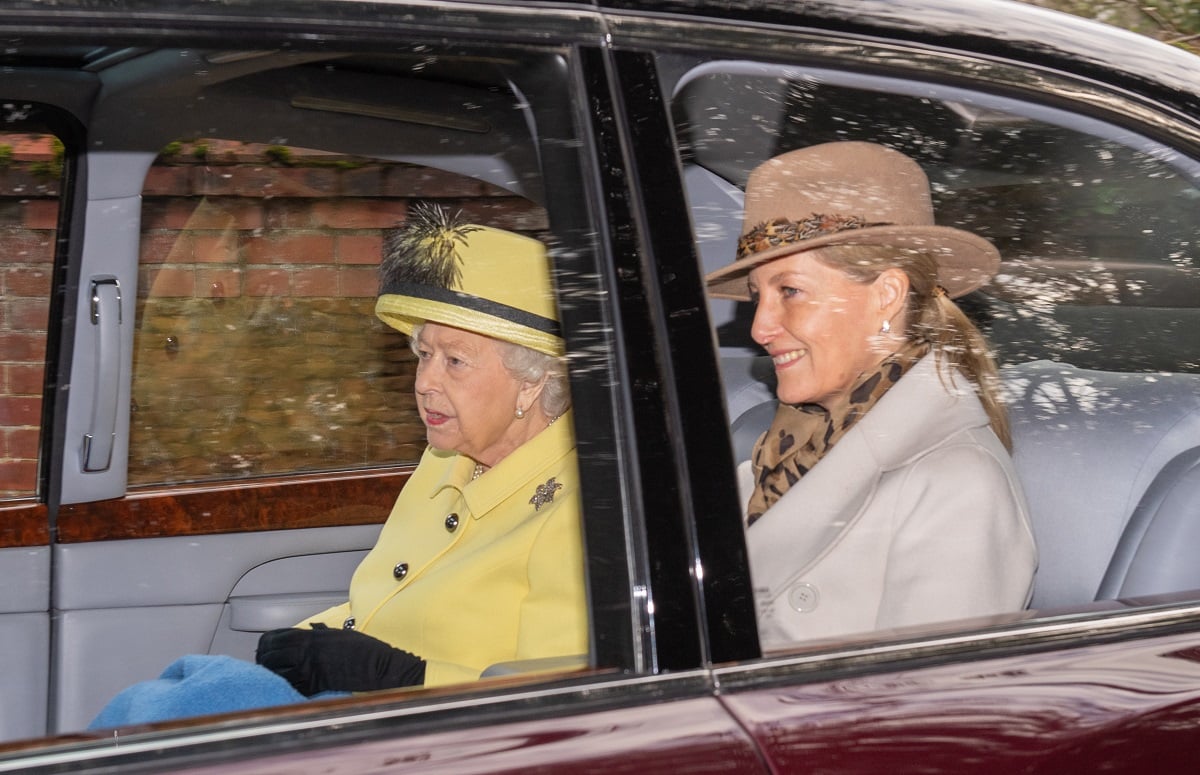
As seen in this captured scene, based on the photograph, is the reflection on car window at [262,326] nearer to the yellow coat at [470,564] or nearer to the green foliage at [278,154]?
the green foliage at [278,154]

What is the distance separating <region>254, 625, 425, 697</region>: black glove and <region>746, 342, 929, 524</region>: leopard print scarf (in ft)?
1.87

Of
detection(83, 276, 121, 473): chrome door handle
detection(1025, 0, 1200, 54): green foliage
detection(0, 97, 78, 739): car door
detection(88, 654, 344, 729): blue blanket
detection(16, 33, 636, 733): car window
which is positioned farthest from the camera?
detection(1025, 0, 1200, 54): green foliage

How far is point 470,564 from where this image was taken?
200 centimetres

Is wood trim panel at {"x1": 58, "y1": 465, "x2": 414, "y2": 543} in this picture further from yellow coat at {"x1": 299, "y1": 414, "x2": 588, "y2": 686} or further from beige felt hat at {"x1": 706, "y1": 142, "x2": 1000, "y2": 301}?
beige felt hat at {"x1": 706, "y1": 142, "x2": 1000, "y2": 301}

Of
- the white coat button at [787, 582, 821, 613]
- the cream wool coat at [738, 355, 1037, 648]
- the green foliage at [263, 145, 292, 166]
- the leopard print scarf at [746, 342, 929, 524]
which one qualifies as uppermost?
the green foliage at [263, 145, 292, 166]

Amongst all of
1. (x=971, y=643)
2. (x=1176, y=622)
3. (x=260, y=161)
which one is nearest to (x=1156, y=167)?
(x=1176, y=622)

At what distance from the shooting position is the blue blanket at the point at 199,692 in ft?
4.85

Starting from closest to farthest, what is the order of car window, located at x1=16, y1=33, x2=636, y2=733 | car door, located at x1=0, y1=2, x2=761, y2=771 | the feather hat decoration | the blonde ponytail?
1. car door, located at x1=0, y1=2, x2=761, y2=771
2. the blonde ponytail
3. car window, located at x1=16, y1=33, x2=636, y2=733
4. the feather hat decoration

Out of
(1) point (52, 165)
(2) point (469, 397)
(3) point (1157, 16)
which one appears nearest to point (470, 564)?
(2) point (469, 397)

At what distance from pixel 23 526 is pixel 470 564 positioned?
3.08 ft

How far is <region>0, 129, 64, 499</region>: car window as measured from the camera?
7.33 ft

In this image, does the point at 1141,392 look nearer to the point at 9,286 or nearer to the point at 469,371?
the point at 469,371

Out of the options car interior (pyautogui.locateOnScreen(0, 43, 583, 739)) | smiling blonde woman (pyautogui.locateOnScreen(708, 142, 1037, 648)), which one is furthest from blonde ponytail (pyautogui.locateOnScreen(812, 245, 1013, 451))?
car interior (pyautogui.locateOnScreen(0, 43, 583, 739))

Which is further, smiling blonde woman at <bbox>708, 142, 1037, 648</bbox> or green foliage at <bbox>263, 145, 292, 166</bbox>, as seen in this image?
green foliage at <bbox>263, 145, 292, 166</bbox>
